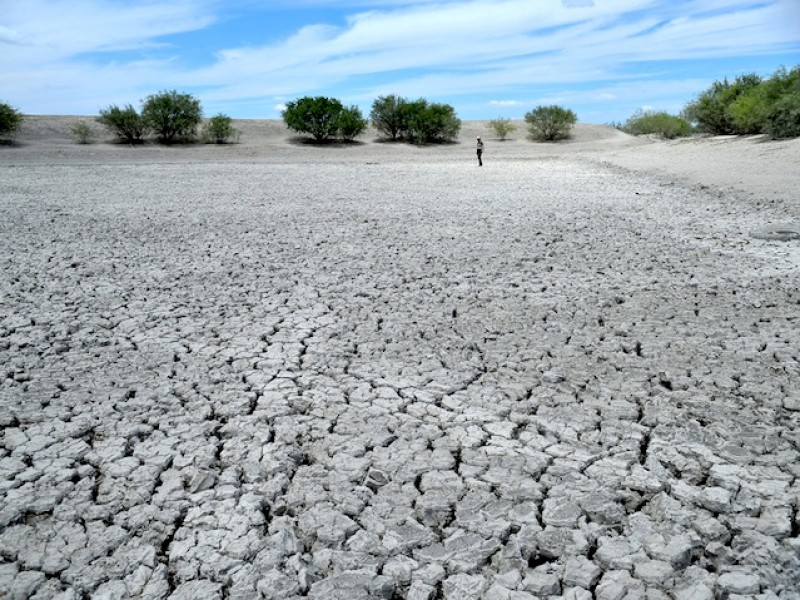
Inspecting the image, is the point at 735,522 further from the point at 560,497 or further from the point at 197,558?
the point at 197,558

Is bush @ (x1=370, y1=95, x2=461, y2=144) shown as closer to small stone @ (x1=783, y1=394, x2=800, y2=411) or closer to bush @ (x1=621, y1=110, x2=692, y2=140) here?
bush @ (x1=621, y1=110, x2=692, y2=140)

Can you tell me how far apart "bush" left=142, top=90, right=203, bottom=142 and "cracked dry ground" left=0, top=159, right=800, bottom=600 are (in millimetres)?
31399

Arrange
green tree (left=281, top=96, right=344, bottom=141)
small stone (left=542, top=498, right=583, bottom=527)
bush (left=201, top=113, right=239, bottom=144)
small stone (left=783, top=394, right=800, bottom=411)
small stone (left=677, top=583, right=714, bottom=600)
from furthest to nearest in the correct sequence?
green tree (left=281, top=96, right=344, bottom=141), bush (left=201, top=113, right=239, bottom=144), small stone (left=783, top=394, right=800, bottom=411), small stone (left=542, top=498, right=583, bottom=527), small stone (left=677, top=583, right=714, bottom=600)

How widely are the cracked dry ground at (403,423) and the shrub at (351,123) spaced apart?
31952mm

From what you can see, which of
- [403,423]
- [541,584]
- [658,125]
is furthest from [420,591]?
[658,125]

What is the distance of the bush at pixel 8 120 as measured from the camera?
1264 inches

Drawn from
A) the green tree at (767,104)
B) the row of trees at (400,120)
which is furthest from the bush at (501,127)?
the green tree at (767,104)

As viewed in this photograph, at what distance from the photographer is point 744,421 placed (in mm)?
3611

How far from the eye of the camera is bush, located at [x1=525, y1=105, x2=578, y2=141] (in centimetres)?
4228

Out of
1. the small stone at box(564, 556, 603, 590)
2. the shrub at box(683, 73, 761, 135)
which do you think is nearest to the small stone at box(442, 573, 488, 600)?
the small stone at box(564, 556, 603, 590)

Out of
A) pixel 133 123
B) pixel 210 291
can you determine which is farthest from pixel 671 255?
pixel 133 123

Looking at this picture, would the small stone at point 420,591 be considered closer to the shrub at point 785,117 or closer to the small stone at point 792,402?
the small stone at point 792,402

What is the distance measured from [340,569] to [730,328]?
12.8ft

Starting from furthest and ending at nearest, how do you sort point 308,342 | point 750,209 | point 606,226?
point 750,209, point 606,226, point 308,342
